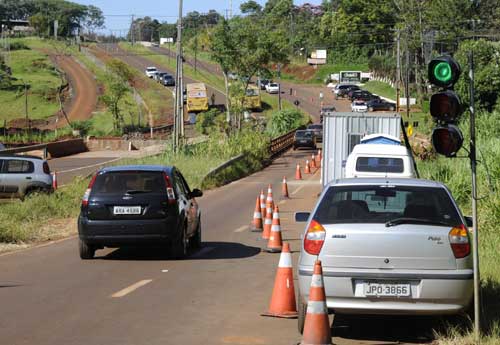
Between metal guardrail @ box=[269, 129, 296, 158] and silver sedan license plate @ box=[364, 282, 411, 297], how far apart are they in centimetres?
4643

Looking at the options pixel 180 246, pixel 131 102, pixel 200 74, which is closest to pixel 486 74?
pixel 180 246

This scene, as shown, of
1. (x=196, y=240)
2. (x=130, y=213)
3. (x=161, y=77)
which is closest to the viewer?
(x=130, y=213)

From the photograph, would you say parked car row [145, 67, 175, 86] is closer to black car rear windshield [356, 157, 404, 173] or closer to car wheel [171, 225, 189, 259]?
black car rear windshield [356, 157, 404, 173]

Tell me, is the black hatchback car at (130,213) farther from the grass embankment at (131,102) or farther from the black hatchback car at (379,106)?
the black hatchback car at (379,106)

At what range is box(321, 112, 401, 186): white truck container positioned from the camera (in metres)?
28.8

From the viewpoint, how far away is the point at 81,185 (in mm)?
28078

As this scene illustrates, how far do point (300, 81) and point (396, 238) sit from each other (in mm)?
118987

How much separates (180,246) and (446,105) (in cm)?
746

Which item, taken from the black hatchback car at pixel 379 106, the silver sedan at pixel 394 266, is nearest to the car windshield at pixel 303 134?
the black hatchback car at pixel 379 106

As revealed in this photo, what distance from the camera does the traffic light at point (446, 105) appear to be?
344 inches

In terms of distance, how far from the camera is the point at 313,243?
8711 mm

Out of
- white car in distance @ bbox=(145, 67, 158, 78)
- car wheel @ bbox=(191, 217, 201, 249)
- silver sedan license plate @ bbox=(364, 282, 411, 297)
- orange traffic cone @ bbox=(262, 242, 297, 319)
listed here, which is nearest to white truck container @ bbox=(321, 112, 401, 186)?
car wheel @ bbox=(191, 217, 201, 249)

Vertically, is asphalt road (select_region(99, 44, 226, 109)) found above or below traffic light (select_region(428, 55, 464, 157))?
above

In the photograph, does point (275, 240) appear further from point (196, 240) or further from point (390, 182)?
point (390, 182)
